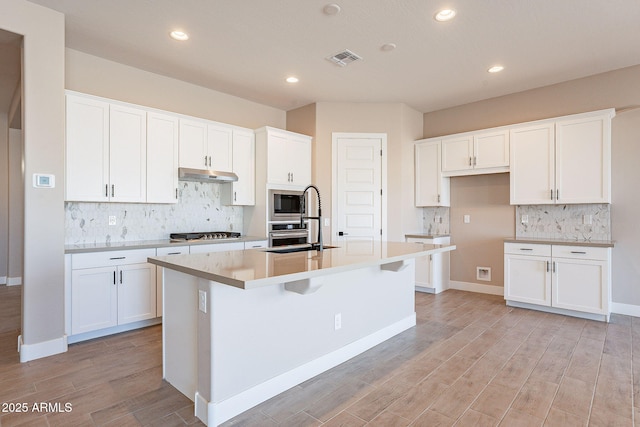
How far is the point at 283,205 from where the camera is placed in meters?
4.81

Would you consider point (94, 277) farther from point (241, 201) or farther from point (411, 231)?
point (411, 231)

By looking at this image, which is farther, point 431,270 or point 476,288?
point 476,288

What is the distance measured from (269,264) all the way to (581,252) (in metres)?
3.71

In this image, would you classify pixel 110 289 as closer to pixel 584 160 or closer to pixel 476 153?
pixel 476 153

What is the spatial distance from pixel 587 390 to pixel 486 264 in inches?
115

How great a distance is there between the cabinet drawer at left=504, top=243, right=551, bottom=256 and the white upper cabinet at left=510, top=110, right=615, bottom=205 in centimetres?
58

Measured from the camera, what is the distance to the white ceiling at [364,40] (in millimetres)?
2820

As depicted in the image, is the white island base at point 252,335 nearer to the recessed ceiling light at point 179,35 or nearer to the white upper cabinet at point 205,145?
the white upper cabinet at point 205,145

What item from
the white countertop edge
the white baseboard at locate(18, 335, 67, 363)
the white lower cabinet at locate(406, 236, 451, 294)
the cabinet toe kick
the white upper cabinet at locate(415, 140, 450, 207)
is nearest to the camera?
the white countertop edge

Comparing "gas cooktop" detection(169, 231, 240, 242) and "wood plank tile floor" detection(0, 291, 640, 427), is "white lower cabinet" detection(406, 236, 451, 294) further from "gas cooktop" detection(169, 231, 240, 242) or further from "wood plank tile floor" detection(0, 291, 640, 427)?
"gas cooktop" detection(169, 231, 240, 242)

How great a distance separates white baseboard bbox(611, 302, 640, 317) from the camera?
12.9ft

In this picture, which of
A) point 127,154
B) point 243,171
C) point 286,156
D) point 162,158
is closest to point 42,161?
point 127,154

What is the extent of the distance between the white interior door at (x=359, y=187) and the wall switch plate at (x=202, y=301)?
3.30 m

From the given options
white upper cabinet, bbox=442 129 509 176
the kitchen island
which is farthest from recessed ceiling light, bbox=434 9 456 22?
white upper cabinet, bbox=442 129 509 176
